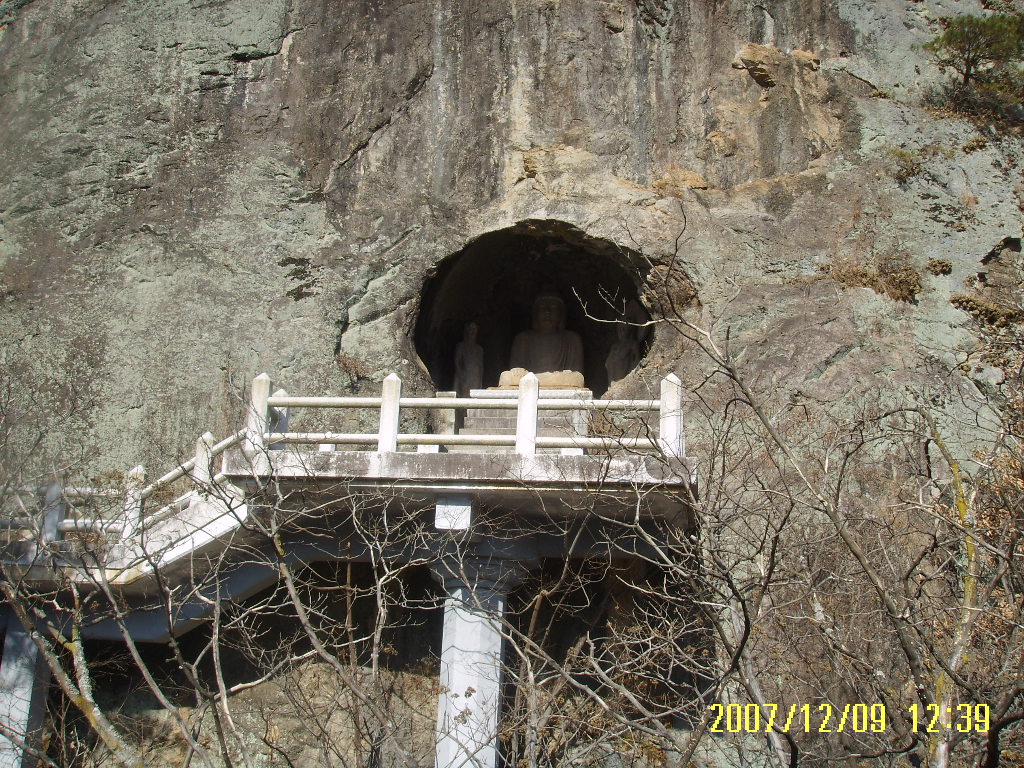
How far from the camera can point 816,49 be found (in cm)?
1986

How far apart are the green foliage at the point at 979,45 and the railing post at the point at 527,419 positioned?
1127cm

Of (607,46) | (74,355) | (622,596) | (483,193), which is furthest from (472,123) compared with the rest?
(622,596)

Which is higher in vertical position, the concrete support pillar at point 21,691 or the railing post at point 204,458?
the railing post at point 204,458

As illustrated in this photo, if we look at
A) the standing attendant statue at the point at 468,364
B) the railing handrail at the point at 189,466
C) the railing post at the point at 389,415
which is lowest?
the railing handrail at the point at 189,466

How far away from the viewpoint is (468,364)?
19203mm

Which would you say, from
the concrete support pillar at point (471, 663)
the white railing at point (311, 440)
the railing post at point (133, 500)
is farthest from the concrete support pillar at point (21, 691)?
the concrete support pillar at point (471, 663)

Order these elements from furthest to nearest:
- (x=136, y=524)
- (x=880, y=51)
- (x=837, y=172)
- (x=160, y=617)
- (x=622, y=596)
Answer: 1. (x=880, y=51)
2. (x=837, y=172)
3. (x=622, y=596)
4. (x=160, y=617)
5. (x=136, y=524)

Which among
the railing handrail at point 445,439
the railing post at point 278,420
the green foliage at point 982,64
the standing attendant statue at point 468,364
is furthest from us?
the green foliage at point 982,64

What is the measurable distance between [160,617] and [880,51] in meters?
14.9

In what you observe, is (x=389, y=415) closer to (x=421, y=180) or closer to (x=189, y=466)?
(x=189, y=466)

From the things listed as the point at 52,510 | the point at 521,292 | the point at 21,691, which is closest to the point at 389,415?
the point at 52,510

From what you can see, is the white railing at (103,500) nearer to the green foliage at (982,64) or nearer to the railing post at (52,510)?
the railing post at (52,510)

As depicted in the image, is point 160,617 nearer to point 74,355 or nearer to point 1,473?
point 1,473
